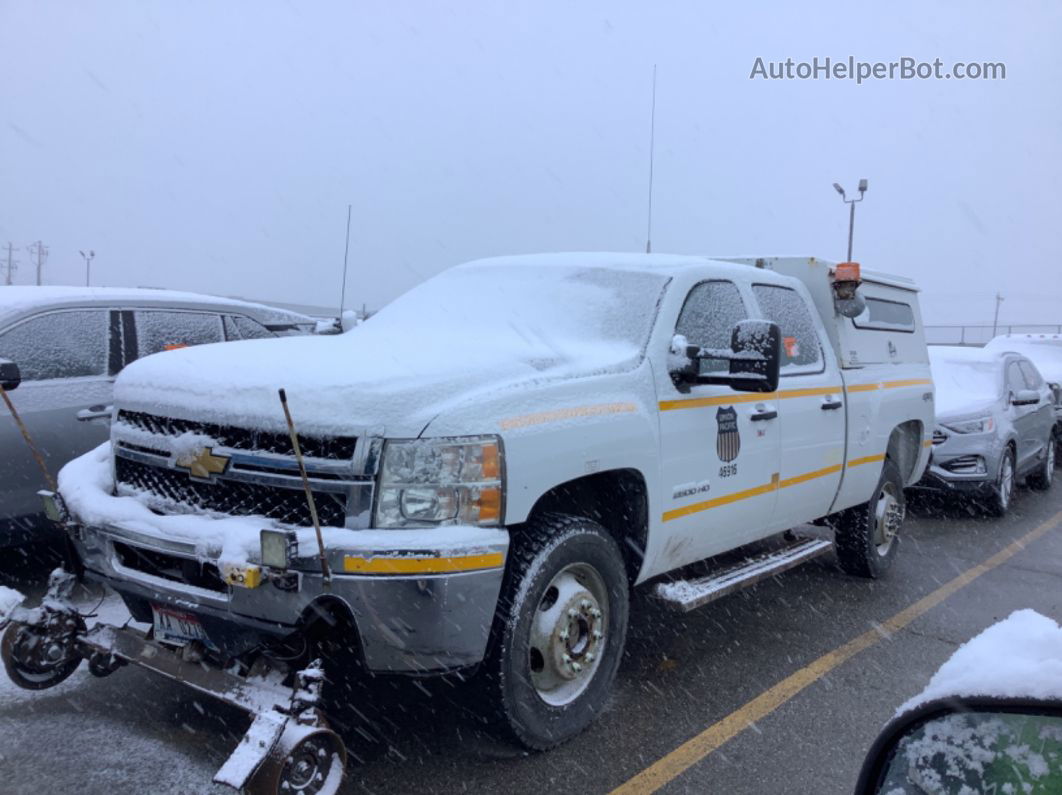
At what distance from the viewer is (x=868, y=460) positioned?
5.74m

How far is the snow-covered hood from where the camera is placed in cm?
288

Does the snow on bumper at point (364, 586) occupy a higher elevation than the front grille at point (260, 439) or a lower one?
lower

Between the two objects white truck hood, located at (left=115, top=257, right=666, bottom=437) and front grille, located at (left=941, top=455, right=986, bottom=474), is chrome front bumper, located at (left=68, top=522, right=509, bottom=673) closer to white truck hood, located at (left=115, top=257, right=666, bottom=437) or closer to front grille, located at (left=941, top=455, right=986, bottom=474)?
white truck hood, located at (left=115, top=257, right=666, bottom=437)

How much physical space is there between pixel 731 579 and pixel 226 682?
247 cm

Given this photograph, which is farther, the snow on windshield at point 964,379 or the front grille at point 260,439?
the snow on windshield at point 964,379

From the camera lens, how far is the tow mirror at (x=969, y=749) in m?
1.11

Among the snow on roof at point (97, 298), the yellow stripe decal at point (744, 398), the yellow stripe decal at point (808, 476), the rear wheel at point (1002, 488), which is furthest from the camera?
the rear wheel at point (1002, 488)

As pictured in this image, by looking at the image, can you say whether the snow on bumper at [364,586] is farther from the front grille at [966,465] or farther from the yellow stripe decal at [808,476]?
the front grille at [966,465]

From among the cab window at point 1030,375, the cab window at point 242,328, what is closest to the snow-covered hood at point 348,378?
the cab window at point 242,328

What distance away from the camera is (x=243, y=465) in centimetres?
300

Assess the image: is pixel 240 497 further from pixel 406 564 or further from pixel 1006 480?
pixel 1006 480

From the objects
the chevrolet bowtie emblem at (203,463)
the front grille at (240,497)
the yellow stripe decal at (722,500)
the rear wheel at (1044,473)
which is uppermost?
the chevrolet bowtie emblem at (203,463)

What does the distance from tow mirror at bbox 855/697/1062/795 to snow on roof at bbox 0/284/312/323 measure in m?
5.17

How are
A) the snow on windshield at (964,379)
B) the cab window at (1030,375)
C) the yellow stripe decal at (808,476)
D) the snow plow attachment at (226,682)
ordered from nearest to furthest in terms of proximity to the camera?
the snow plow attachment at (226,682) < the yellow stripe decal at (808,476) < the snow on windshield at (964,379) < the cab window at (1030,375)
